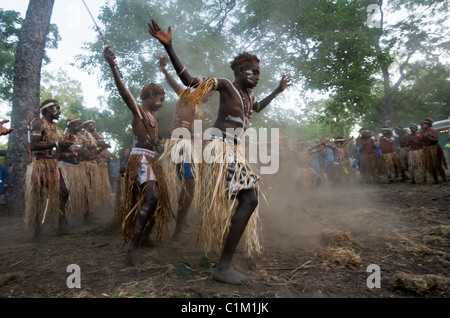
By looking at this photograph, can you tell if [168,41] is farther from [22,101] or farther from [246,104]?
[22,101]

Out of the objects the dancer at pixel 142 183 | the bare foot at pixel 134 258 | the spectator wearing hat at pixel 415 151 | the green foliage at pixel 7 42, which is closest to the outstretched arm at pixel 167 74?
the dancer at pixel 142 183

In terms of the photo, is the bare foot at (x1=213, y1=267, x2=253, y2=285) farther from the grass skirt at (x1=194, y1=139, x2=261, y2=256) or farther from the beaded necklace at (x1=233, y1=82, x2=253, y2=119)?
the beaded necklace at (x1=233, y1=82, x2=253, y2=119)

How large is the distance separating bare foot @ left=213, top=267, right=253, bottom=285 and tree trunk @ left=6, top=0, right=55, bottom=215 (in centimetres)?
625

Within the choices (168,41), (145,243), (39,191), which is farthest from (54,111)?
(168,41)

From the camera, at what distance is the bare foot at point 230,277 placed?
199 cm

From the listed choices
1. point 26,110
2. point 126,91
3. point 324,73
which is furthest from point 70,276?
point 324,73

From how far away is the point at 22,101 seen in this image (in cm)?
628

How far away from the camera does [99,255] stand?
287 cm

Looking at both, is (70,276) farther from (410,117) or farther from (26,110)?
(410,117)

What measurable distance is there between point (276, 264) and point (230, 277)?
1.84 feet

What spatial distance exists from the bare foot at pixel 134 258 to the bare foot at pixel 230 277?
82cm

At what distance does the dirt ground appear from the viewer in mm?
1883

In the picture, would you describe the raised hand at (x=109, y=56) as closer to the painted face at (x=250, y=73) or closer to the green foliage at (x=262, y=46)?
the painted face at (x=250, y=73)

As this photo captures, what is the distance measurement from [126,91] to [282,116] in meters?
13.2
